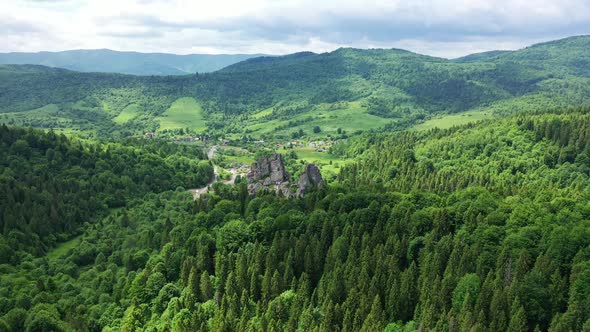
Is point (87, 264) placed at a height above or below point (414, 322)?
below

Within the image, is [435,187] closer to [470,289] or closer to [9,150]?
[470,289]

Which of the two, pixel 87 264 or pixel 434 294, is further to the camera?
pixel 87 264

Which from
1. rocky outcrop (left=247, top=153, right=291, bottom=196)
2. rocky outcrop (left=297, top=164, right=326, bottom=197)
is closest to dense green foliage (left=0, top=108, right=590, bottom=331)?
rocky outcrop (left=297, top=164, right=326, bottom=197)

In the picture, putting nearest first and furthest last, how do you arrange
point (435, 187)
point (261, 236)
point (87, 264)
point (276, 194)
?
1. point (261, 236)
2. point (87, 264)
3. point (276, 194)
4. point (435, 187)

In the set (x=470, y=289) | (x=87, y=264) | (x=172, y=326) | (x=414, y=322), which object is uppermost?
(x=470, y=289)

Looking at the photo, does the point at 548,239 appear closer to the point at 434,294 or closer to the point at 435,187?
the point at 434,294

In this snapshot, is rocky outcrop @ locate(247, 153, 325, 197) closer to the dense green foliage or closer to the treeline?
the dense green foliage

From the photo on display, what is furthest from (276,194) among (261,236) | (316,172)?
(261,236)

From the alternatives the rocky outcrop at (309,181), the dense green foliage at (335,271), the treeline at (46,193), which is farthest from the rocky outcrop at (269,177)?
the treeline at (46,193)

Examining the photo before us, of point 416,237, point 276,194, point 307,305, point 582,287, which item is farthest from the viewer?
point 276,194
